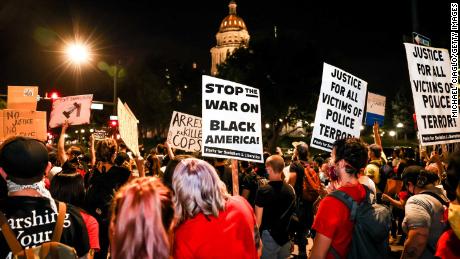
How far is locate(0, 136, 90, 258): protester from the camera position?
2.86 meters

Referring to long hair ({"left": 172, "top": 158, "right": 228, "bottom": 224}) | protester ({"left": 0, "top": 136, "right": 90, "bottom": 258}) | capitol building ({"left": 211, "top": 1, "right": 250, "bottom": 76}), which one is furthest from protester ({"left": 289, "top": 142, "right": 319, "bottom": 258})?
capitol building ({"left": 211, "top": 1, "right": 250, "bottom": 76})

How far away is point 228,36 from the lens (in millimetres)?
146000

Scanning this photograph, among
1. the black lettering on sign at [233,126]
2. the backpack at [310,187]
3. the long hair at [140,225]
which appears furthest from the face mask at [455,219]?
the backpack at [310,187]

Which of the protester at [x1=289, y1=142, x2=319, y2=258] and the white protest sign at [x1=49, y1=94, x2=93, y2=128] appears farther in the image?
the white protest sign at [x1=49, y1=94, x2=93, y2=128]

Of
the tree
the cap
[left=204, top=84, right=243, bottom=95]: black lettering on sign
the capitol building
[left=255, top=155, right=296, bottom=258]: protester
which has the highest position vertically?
the capitol building

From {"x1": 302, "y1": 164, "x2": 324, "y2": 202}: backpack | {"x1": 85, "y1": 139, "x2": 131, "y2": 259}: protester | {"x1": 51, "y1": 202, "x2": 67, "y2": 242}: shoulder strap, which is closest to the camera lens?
{"x1": 51, "y1": 202, "x2": 67, "y2": 242}: shoulder strap

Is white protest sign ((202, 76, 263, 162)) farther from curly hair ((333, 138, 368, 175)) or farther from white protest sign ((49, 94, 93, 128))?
white protest sign ((49, 94, 93, 128))

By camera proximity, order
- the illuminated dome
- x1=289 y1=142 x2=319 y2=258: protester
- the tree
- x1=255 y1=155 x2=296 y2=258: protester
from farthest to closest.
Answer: the illuminated dome
the tree
x1=289 y1=142 x2=319 y2=258: protester
x1=255 y1=155 x2=296 y2=258: protester

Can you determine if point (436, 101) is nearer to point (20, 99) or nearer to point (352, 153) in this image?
point (352, 153)

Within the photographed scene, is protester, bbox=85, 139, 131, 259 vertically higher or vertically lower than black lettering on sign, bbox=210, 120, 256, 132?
lower

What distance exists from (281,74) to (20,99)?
40.5 metres

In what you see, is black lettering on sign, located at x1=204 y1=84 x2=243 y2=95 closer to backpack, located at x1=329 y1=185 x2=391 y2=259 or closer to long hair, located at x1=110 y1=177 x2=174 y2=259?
backpack, located at x1=329 y1=185 x2=391 y2=259

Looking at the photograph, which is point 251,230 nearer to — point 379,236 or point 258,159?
point 379,236

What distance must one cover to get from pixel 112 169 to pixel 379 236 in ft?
13.4
